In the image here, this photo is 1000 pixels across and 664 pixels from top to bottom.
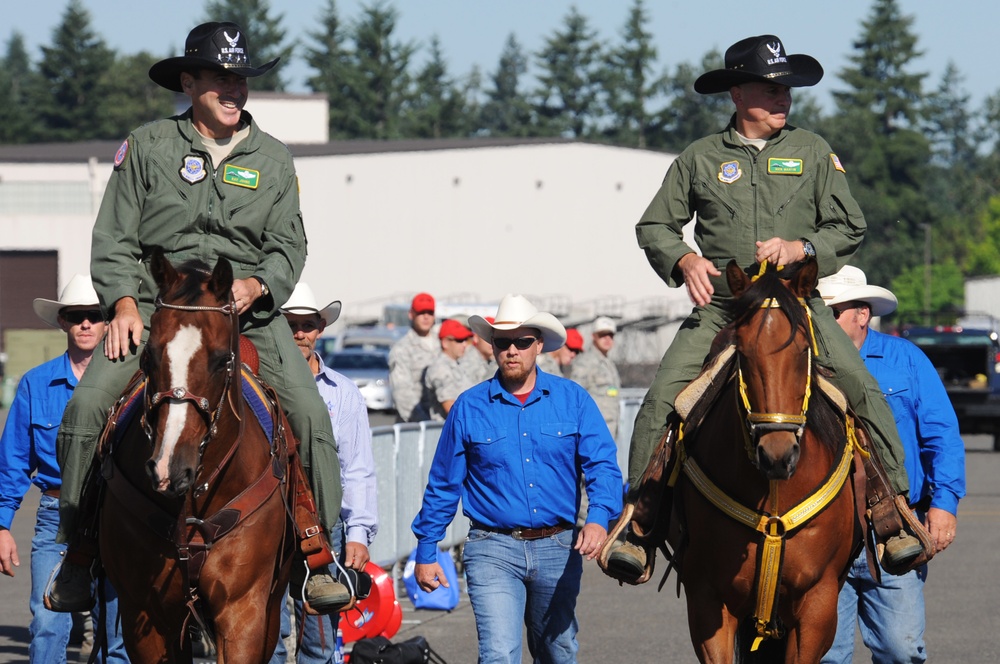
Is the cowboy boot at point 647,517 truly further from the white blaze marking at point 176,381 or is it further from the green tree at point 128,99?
the green tree at point 128,99

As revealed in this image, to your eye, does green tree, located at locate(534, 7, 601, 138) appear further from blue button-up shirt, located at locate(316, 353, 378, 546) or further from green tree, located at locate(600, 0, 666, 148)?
blue button-up shirt, located at locate(316, 353, 378, 546)

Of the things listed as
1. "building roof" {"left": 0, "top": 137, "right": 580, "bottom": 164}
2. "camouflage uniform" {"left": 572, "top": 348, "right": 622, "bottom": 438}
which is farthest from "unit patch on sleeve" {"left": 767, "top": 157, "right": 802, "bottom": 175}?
"building roof" {"left": 0, "top": 137, "right": 580, "bottom": 164}

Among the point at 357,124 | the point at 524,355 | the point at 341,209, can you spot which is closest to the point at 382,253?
the point at 341,209

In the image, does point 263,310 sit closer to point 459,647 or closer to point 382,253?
point 459,647

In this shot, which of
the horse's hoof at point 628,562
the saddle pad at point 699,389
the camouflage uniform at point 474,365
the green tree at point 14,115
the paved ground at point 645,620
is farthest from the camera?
the green tree at point 14,115

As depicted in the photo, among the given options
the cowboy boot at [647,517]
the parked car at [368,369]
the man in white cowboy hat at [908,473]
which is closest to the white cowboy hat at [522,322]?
the cowboy boot at [647,517]

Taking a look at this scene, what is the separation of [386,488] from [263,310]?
6359mm

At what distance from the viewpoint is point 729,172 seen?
24.4 ft

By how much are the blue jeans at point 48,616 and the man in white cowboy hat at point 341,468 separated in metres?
0.87

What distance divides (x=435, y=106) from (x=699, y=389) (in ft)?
344

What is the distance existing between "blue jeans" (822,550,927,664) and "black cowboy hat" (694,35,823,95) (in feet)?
8.32

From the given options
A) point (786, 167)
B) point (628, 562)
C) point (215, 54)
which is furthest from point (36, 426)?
point (786, 167)

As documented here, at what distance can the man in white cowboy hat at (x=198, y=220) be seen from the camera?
22.1ft

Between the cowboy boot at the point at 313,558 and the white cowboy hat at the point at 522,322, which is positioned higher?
the white cowboy hat at the point at 522,322
